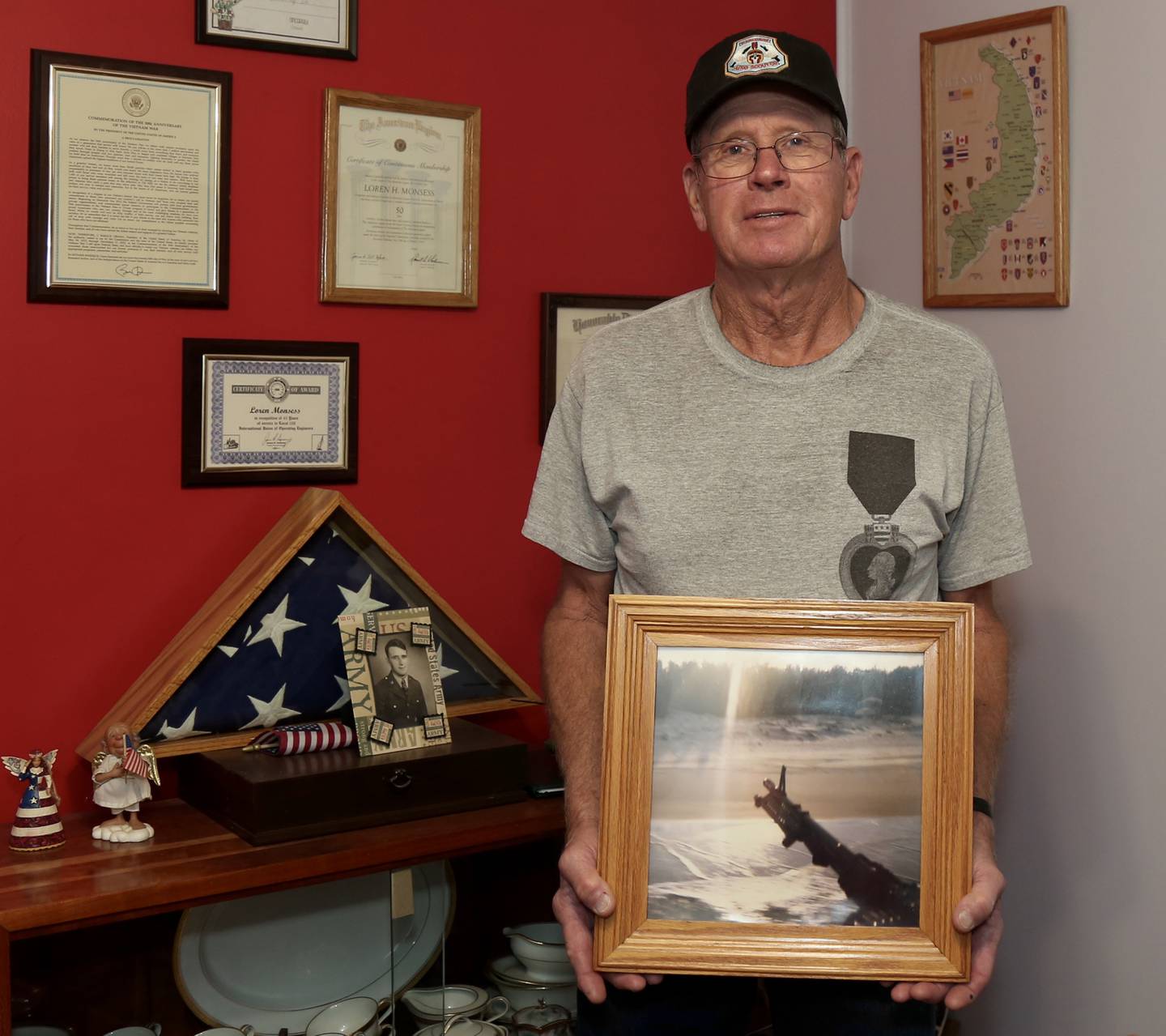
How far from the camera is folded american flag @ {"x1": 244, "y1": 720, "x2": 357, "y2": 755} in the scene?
2045 mm

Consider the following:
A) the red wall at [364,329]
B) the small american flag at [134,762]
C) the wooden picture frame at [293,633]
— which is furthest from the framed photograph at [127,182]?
the small american flag at [134,762]

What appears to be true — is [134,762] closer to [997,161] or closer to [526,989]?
[526,989]

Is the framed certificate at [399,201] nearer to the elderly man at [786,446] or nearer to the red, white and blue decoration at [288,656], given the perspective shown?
the red, white and blue decoration at [288,656]

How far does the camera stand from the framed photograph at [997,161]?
238 centimetres

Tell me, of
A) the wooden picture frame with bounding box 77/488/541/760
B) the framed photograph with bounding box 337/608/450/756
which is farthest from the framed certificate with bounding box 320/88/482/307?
the framed photograph with bounding box 337/608/450/756

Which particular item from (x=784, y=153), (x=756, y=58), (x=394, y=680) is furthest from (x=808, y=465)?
(x=394, y=680)

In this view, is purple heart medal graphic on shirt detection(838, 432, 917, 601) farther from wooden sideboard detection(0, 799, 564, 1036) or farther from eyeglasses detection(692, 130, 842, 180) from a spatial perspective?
wooden sideboard detection(0, 799, 564, 1036)

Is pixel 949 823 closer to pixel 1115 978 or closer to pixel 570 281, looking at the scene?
pixel 1115 978

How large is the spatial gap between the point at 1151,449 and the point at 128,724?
Answer: 1.72 metres

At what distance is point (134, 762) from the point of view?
194 cm

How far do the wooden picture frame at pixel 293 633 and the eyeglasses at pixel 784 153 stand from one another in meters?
0.87

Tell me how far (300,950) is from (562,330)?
1.21 meters

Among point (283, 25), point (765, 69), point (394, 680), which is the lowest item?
point (394, 680)

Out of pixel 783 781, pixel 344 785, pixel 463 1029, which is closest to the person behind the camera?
pixel 783 781
